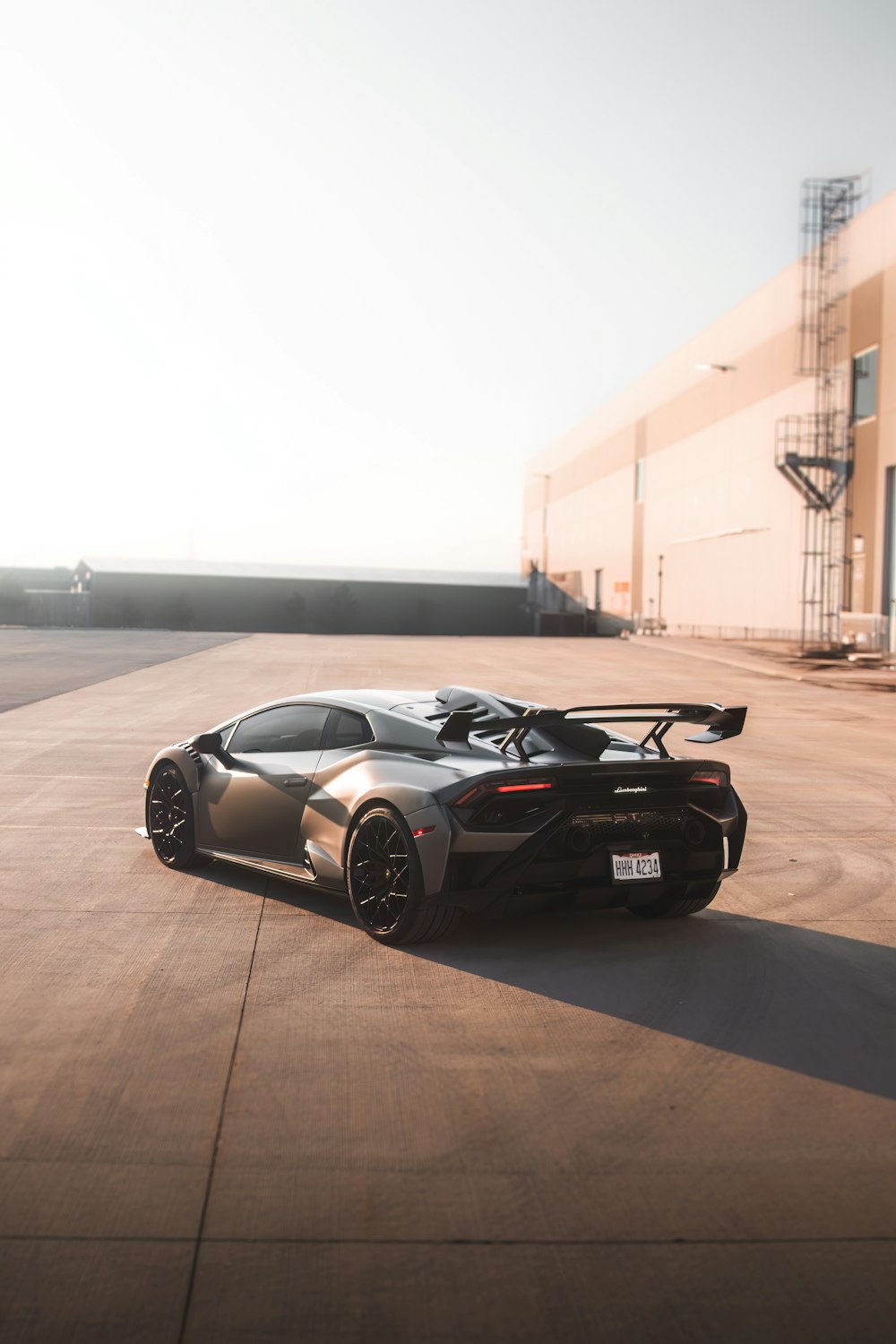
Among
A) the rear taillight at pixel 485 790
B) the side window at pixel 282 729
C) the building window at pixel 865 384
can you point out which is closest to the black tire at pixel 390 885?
the rear taillight at pixel 485 790

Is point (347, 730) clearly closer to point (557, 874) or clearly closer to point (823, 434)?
point (557, 874)

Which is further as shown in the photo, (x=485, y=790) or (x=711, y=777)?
(x=711, y=777)

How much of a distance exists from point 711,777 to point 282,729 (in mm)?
2778

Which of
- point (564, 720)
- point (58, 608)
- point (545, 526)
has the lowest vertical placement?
point (58, 608)

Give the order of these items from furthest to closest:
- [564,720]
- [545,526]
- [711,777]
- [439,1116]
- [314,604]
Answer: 1. [545,526]
2. [314,604]
3. [711,777]
4. [564,720]
5. [439,1116]

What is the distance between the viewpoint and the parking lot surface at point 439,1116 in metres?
3.44

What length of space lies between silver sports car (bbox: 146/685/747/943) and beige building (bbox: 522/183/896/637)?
1484 inches

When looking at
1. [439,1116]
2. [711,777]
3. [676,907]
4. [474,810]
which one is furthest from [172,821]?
[439,1116]

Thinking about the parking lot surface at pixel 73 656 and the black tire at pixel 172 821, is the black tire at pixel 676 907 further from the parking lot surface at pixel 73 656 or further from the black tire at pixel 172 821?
the parking lot surface at pixel 73 656

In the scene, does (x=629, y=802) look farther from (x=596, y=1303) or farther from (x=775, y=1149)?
(x=596, y=1303)

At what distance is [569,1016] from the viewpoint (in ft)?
19.2

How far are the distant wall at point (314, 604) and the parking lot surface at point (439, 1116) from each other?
291 feet

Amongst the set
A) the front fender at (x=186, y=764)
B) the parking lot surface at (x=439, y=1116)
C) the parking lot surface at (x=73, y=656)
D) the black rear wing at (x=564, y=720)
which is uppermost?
the black rear wing at (x=564, y=720)

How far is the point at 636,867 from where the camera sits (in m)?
7.07
